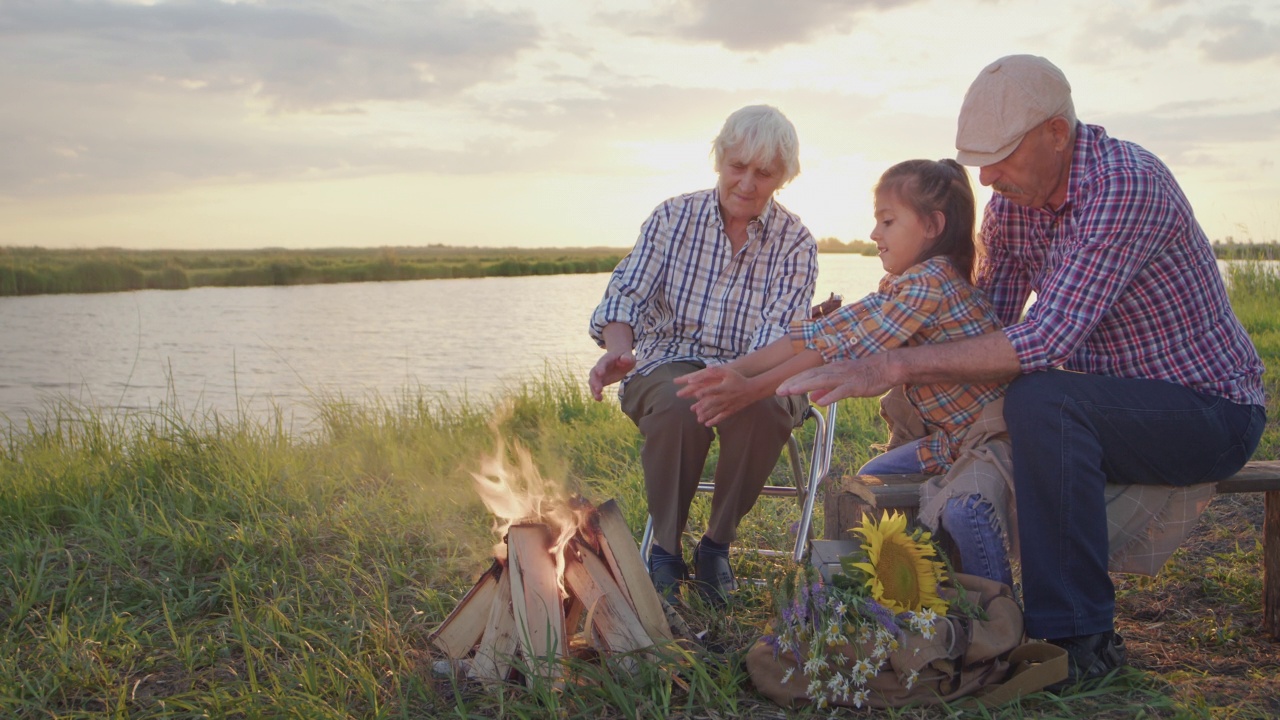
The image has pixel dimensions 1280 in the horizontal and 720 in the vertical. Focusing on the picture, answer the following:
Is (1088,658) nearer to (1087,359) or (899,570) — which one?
(899,570)

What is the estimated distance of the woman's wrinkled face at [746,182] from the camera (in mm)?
3102

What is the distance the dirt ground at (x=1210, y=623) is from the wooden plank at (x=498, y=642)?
5.20 ft

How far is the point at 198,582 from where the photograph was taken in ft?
10.5

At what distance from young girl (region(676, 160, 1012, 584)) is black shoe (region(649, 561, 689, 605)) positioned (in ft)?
1.85

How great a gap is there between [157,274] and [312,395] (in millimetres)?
23339

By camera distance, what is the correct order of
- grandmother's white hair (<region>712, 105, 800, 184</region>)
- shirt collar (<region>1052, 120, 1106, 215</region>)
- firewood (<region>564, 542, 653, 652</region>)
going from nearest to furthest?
1. firewood (<region>564, 542, 653, 652</region>)
2. shirt collar (<region>1052, 120, 1106, 215</region>)
3. grandmother's white hair (<region>712, 105, 800, 184</region>)

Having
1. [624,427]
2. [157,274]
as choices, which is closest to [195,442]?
[624,427]

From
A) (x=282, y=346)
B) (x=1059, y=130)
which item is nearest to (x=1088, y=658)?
(x=1059, y=130)

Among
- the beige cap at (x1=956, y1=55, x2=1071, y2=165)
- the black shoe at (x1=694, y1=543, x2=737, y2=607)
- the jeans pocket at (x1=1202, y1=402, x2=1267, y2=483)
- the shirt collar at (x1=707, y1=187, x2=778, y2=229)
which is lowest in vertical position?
the black shoe at (x1=694, y1=543, x2=737, y2=607)

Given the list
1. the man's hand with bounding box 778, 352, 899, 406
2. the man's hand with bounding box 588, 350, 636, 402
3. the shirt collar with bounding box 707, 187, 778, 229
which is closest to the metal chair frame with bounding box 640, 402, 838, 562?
the man's hand with bounding box 588, 350, 636, 402

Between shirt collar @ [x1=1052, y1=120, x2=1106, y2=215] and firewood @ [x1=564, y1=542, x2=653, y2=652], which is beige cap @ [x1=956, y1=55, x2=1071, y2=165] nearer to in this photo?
shirt collar @ [x1=1052, y1=120, x2=1106, y2=215]

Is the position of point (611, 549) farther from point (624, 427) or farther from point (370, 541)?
point (624, 427)

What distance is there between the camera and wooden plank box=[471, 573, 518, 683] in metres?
2.29

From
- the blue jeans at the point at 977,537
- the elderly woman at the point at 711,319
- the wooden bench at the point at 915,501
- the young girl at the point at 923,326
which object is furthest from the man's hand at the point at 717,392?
the blue jeans at the point at 977,537
